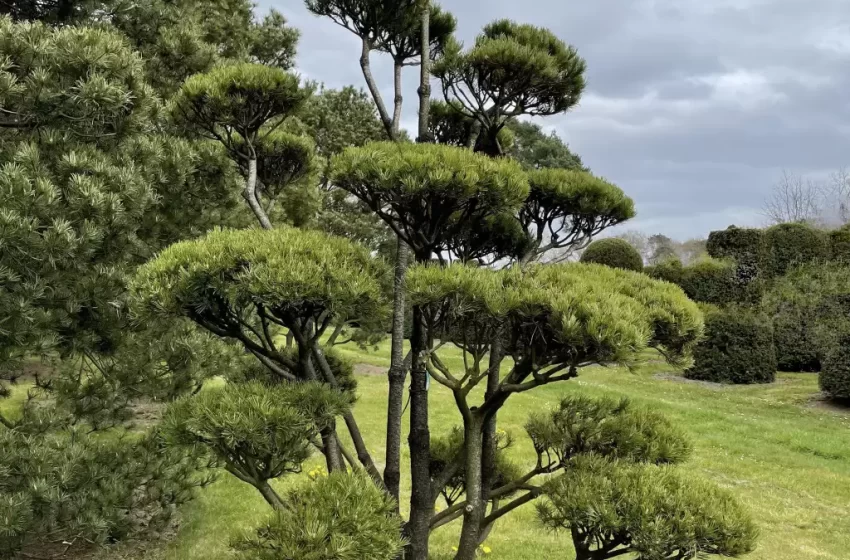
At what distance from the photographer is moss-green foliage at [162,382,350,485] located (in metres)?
2.86

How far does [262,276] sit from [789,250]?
57.9 feet

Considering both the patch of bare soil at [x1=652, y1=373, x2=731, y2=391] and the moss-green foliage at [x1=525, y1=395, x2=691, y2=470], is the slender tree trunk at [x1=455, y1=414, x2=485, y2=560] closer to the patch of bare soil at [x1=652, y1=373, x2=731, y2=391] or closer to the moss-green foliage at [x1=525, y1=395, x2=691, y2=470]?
the moss-green foliage at [x1=525, y1=395, x2=691, y2=470]

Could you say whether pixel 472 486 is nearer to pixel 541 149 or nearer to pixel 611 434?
pixel 611 434

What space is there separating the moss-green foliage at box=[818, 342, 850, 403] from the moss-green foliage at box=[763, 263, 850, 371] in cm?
258

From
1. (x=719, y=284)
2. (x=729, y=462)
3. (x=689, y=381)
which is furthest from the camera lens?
(x=719, y=284)

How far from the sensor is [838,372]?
1129cm

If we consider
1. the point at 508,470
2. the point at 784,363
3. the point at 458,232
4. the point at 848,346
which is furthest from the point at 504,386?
the point at 784,363

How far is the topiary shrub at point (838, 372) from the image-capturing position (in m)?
11.2

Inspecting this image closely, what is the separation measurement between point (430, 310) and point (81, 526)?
306 centimetres

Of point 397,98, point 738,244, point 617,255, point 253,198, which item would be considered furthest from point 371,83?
point 738,244

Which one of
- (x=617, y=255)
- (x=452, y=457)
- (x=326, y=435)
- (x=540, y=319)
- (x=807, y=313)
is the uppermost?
(x=617, y=255)

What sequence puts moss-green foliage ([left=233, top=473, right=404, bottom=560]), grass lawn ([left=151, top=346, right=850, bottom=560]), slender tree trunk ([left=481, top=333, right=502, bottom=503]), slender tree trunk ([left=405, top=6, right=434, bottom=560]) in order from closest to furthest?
moss-green foliage ([left=233, top=473, right=404, bottom=560]) → slender tree trunk ([left=405, top=6, right=434, bottom=560]) → slender tree trunk ([left=481, top=333, right=502, bottom=503]) → grass lawn ([left=151, top=346, right=850, bottom=560])

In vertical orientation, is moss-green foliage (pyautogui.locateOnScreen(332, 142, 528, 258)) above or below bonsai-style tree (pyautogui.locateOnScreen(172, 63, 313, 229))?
below

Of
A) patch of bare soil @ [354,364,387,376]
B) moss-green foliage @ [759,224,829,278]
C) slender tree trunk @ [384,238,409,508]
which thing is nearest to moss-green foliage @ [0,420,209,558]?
slender tree trunk @ [384,238,409,508]
